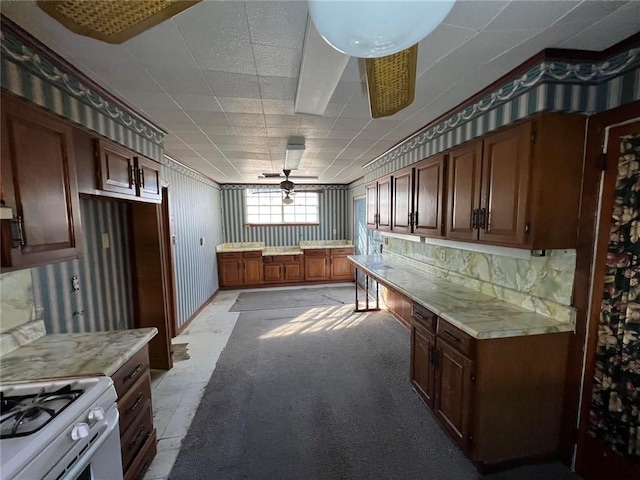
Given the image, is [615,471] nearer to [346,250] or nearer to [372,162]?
[372,162]

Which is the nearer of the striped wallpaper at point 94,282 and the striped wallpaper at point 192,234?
the striped wallpaper at point 94,282

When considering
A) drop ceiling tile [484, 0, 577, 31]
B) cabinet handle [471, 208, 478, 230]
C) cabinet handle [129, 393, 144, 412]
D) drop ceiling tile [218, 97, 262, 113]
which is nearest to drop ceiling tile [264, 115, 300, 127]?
drop ceiling tile [218, 97, 262, 113]

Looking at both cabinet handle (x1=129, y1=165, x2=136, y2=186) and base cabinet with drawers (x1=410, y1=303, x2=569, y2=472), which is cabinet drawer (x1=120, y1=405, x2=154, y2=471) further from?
base cabinet with drawers (x1=410, y1=303, x2=569, y2=472)

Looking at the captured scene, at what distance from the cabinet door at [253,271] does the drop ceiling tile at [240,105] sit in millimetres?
4226

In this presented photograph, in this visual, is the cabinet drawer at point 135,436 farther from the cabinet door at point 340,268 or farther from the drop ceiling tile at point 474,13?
the cabinet door at point 340,268

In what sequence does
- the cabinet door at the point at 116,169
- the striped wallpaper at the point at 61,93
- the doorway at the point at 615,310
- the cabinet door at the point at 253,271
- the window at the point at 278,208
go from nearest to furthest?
the striped wallpaper at the point at 61,93 < the doorway at the point at 615,310 < the cabinet door at the point at 116,169 < the cabinet door at the point at 253,271 < the window at the point at 278,208

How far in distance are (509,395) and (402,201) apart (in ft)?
6.32

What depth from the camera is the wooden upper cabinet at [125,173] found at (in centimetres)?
177

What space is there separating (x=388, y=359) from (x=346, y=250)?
3.51m

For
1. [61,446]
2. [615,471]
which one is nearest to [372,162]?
[615,471]

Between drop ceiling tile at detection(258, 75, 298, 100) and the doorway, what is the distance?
5.86 ft

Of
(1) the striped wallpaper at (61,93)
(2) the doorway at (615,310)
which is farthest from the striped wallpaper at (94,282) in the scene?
(2) the doorway at (615,310)

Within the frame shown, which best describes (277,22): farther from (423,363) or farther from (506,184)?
(423,363)

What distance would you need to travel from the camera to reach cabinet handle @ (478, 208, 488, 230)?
186 cm
